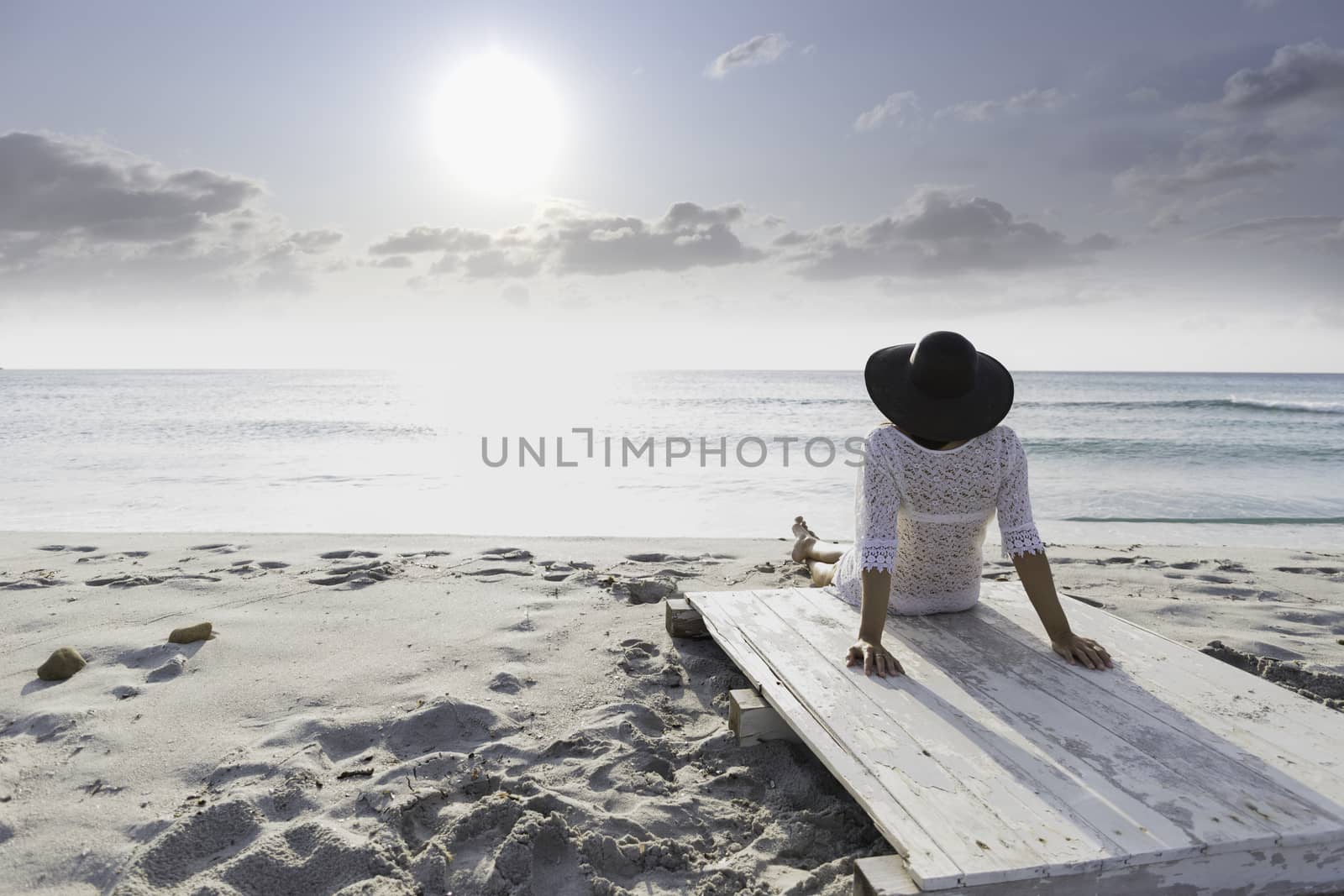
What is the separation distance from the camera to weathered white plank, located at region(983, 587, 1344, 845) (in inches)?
83.1

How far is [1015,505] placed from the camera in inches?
120

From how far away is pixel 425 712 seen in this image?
3.04 meters

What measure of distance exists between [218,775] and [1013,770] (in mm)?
2529

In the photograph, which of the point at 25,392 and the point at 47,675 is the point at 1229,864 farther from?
the point at 25,392

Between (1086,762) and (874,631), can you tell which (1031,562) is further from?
(1086,762)

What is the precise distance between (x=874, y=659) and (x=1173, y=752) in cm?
95

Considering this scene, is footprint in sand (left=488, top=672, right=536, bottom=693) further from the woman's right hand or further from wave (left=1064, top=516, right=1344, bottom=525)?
wave (left=1064, top=516, right=1344, bottom=525)

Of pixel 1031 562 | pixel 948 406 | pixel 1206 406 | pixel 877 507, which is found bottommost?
pixel 1031 562

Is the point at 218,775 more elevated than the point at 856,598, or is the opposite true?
the point at 856,598

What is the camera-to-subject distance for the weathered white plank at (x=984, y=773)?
5.95 ft

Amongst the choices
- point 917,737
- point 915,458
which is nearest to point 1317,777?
point 917,737

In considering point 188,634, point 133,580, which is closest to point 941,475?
point 188,634

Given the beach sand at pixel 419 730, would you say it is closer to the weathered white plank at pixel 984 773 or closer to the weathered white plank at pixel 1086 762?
the weathered white plank at pixel 984 773

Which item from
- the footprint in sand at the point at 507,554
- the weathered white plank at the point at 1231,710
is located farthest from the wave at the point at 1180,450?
the weathered white plank at the point at 1231,710
